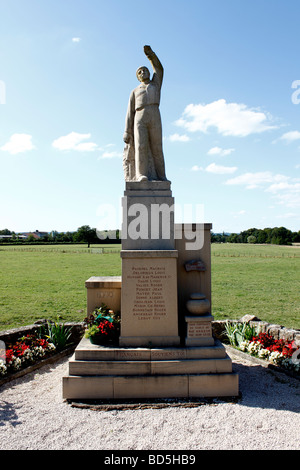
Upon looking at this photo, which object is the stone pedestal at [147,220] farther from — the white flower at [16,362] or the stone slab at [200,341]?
the white flower at [16,362]

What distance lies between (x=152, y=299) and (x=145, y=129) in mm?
3541

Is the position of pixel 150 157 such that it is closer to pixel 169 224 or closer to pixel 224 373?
pixel 169 224

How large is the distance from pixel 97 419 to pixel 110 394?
72 centimetres

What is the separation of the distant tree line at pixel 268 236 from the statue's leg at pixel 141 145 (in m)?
102

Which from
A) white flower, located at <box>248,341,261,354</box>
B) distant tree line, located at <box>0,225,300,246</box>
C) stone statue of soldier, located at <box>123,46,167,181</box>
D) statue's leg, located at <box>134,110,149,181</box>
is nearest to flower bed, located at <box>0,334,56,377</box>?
stone statue of soldier, located at <box>123,46,167,181</box>

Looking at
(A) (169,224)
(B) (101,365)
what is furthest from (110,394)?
(A) (169,224)

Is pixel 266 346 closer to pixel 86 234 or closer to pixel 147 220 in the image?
pixel 147 220

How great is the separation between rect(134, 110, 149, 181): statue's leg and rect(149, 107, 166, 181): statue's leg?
0.49 ft

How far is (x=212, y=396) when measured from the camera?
582cm

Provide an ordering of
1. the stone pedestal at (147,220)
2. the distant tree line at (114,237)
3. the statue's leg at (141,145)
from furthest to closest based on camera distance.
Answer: the distant tree line at (114,237) → the statue's leg at (141,145) → the stone pedestal at (147,220)

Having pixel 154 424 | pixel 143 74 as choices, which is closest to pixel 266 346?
pixel 154 424

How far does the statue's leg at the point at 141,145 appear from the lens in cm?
693

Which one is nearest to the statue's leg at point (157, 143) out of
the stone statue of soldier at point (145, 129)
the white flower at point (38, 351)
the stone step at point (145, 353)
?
the stone statue of soldier at point (145, 129)
